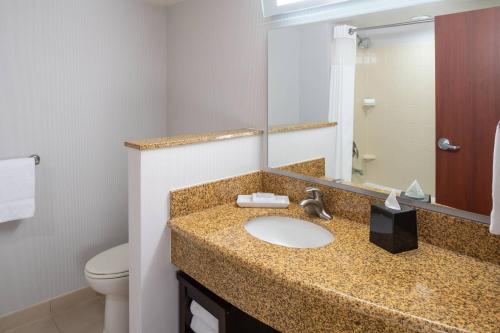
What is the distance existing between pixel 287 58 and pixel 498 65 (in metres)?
0.89

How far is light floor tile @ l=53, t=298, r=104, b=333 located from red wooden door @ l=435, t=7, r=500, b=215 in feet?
6.70

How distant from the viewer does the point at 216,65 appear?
2078 mm

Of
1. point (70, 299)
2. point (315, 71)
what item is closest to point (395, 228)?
point (315, 71)

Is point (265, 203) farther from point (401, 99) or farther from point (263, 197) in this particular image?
point (401, 99)

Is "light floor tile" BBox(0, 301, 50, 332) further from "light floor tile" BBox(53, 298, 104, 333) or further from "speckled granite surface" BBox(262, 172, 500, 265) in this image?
"speckled granite surface" BBox(262, 172, 500, 265)

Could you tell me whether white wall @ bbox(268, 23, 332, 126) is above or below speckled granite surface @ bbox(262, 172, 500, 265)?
above

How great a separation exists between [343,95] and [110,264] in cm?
153

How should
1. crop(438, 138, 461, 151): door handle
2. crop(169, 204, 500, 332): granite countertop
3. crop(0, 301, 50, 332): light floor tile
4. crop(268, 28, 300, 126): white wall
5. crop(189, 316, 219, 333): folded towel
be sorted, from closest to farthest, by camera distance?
crop(169, 204, 500, 332): granite countertop, crop(438, 138, 461, 151): door handle, crop(189, 316, 219, 333): folded towel, crop(268, 28, 300, 126): white wall, crop(0, 301, 50, 332): light floor tile

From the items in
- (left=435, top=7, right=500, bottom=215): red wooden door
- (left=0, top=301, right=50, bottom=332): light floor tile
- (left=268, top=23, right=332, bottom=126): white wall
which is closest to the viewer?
(left=435, top=7, right=500, bottom=215): red wooden door

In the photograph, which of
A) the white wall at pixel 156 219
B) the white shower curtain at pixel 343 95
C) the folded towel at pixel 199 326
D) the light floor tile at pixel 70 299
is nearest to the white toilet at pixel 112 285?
the white wall at pixel 156 219

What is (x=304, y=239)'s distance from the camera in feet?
4.96

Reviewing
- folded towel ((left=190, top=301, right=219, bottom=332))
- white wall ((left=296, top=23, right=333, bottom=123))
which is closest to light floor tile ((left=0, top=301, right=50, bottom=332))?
folded towel ((left=190, top=301, right=219, bottom=332))

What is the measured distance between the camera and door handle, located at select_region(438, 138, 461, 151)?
1205 millimetres

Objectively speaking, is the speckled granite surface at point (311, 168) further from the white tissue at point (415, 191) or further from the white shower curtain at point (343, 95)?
the white tissue at point (415, 191)
